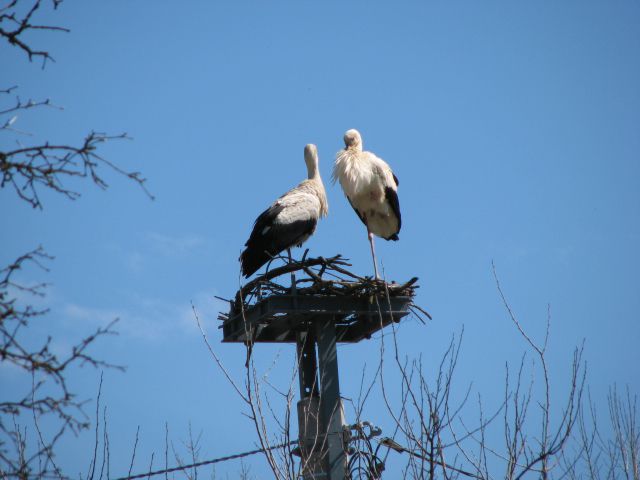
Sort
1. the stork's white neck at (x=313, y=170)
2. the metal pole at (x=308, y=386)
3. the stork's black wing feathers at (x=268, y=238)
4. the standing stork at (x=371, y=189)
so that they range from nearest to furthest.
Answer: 1. the metal pole at (x=308, y=386)
2. the stork's black wing feathers at (x=268, y=238)
3. the standing stork at (x=371, y=189)
4. the stork's white neck at (x=313, y=170)

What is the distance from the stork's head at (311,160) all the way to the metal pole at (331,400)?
10.7ft

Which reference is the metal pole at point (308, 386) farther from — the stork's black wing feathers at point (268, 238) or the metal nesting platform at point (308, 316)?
the stork's black wing feathers at point (268, 238)

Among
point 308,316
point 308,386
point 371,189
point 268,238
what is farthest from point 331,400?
point 371,189

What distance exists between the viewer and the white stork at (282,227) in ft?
29.7

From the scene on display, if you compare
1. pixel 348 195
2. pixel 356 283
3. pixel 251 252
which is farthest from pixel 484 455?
pixel 348 195

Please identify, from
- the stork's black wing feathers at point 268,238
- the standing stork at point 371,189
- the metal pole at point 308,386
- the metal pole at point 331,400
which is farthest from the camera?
the standing stork at point 371,189

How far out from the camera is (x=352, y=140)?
10281 mm

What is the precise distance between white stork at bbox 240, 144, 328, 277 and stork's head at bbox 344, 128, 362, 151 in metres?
0.83

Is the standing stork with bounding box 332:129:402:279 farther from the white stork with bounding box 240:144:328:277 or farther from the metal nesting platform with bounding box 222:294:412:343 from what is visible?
the metal nesting platform with bounding box 222:294:412:343

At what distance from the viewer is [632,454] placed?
672cm

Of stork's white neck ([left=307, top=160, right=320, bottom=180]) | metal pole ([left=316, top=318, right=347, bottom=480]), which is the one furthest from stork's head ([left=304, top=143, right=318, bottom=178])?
metal pole ([left=316, top=318, right=347, bottom=480])

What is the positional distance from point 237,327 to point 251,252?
1340 millimetres

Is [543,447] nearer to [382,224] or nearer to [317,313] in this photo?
[317,313]

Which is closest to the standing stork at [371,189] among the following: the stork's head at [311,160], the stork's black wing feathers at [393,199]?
the stork's black wing feathers at [393,199]
